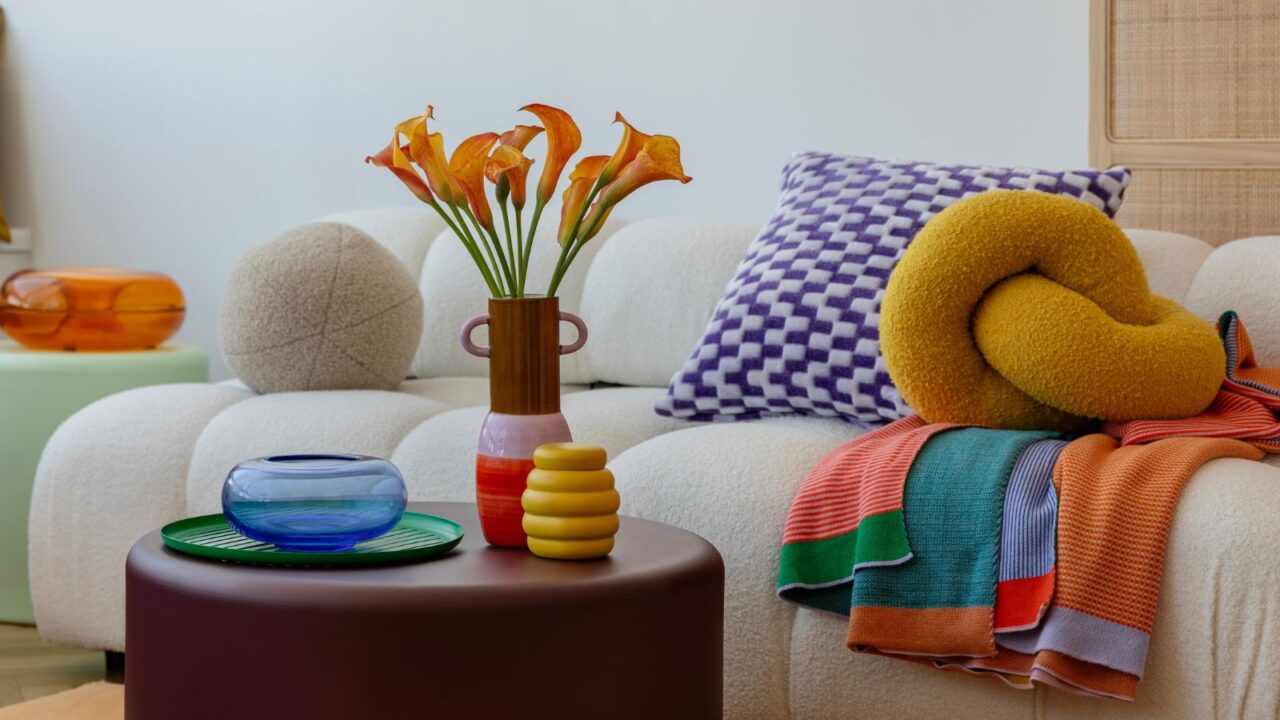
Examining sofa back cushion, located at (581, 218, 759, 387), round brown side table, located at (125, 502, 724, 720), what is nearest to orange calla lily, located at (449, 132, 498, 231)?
round brown side table, located at (125, 502, 724, 720)

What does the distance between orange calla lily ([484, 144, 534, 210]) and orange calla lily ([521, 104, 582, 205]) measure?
22 millimetres

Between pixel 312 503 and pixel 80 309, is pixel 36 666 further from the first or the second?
pixel 312 503

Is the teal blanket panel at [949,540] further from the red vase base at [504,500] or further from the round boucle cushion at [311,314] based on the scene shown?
the round boucle cushion at [311,314]

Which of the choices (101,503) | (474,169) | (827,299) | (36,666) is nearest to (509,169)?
(474,169)

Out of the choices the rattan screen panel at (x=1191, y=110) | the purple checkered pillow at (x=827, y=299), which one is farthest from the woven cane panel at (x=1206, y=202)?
the purple checkered pillow at (x=827, y=299)

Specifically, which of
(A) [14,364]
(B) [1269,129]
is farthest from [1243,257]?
(A) [14,364]

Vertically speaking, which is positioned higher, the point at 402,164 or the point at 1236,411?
the point at 402,164

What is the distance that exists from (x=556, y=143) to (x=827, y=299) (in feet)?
2.31

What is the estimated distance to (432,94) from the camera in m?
3.31

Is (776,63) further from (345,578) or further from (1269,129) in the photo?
(345,578)

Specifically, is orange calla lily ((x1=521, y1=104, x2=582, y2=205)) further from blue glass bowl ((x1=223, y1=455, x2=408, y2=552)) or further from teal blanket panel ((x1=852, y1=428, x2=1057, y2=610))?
teal blanket panel ((x1=852, y1=428, x2=1057, y2=610))

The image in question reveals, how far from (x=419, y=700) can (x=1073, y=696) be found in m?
0.72

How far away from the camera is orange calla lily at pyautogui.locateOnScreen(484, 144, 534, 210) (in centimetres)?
144

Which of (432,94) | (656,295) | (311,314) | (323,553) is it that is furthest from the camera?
(432,94)
